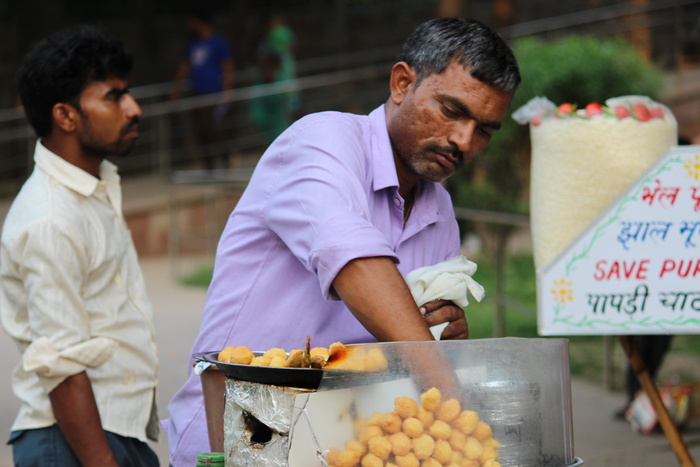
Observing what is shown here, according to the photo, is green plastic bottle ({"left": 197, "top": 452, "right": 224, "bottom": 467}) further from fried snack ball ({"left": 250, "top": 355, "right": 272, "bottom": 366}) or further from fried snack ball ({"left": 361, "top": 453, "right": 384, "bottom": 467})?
fried snack ball ({"left": 361, "top": 453, "right": 384, "bottom": 467})

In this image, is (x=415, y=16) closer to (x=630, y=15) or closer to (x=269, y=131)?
(x=630, y=15)

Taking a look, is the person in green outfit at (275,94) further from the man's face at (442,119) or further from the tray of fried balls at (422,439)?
the tray of fried balls at (422,439)

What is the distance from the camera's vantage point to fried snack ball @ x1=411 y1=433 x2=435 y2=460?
1.51 metres

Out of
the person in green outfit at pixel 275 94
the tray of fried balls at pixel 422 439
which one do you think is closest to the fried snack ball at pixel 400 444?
the tray of fried balls at pixel 422 439

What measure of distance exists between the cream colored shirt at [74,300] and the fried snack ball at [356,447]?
123 centimetres

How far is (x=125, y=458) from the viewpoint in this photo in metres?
2.77

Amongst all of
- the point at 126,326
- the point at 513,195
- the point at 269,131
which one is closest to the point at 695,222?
the point at 126,326

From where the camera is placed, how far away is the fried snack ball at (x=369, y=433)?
5.02 feet

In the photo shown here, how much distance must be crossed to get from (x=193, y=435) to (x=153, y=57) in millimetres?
13635

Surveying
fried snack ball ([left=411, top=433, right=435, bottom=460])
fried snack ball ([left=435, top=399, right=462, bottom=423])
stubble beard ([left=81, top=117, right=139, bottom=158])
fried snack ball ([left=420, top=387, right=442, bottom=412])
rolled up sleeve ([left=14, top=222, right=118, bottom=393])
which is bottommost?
rolled up sleeve ([left=14, top=222, right=118, bottom=393])

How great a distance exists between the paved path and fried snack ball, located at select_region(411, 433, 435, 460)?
11.2ft

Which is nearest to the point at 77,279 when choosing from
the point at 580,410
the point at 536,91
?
the point at 580,410

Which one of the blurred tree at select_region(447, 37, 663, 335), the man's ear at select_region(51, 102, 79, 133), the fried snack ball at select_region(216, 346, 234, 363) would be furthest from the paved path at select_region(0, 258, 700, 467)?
the fried snack ball at select_region(216, 346, 234, 363)

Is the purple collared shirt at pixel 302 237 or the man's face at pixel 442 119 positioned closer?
the purple collared shirt at pixel 302 237
